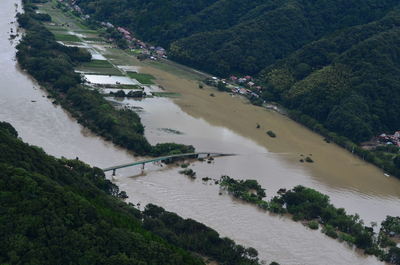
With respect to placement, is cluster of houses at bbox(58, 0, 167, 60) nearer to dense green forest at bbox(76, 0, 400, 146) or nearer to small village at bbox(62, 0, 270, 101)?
small village at bbox(62, 0, 270, 101)

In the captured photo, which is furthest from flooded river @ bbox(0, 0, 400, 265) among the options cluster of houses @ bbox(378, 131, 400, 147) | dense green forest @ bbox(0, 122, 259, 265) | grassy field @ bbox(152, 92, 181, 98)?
dense green forest @ bbox(0, 122, 259, 265)

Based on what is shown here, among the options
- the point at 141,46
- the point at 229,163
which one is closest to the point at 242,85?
the point at 141,46

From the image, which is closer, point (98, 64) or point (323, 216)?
point (323, 216)

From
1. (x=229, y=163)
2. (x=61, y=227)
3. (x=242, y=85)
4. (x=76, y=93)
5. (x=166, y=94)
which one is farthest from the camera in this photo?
(x=242, y=85)

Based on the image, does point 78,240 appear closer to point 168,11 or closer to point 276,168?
point 276,168

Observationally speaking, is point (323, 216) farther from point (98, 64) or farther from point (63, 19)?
point (63, 19)

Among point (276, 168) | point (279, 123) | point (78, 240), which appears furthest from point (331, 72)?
point (78, 240)
